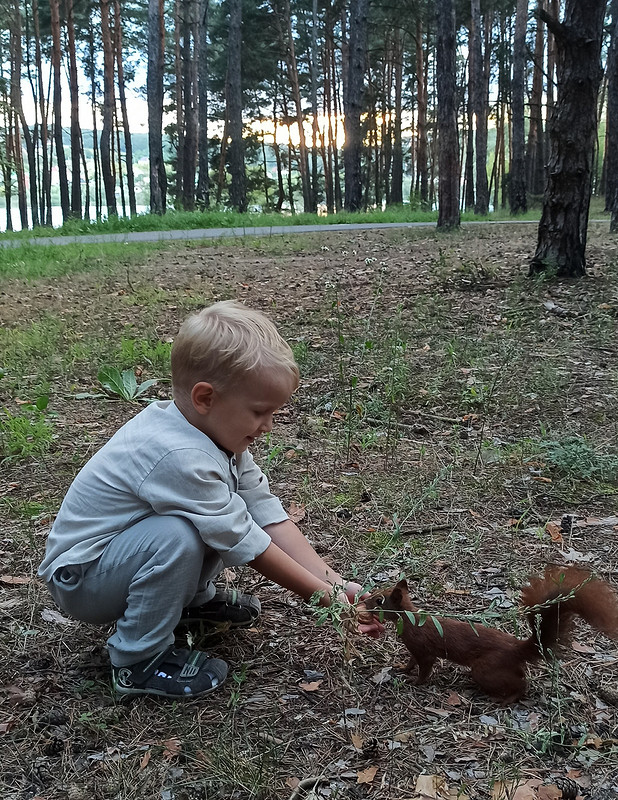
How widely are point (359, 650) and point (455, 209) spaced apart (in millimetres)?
12421

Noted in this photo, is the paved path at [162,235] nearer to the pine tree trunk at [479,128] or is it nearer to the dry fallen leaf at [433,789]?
the pine tree trunk at [479,128]

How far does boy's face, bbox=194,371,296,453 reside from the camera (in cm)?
191

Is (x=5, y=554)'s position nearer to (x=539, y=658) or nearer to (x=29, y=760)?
(x=29, y=760)

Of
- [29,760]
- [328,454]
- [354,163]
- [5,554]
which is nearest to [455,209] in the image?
[354,163]

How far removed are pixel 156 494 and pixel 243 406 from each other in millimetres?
325

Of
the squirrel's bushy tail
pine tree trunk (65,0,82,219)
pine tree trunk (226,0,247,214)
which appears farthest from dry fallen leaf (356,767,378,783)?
pine tree trunk (65,0,82,219)

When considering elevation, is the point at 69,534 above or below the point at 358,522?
above

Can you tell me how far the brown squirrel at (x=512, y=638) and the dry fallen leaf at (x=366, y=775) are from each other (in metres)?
0.35

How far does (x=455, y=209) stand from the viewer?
44.3ft

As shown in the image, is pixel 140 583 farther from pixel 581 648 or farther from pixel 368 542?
pixel 581 648

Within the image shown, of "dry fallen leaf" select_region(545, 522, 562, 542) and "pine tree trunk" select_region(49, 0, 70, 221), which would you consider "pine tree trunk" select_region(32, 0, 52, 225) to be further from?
"dry fallen leaf" select_region(545, 522, 562, 542)

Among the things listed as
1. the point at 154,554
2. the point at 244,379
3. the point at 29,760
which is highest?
the point at 244,379

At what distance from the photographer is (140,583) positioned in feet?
6.16

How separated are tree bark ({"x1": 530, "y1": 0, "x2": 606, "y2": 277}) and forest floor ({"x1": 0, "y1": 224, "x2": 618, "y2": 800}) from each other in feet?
2.55
